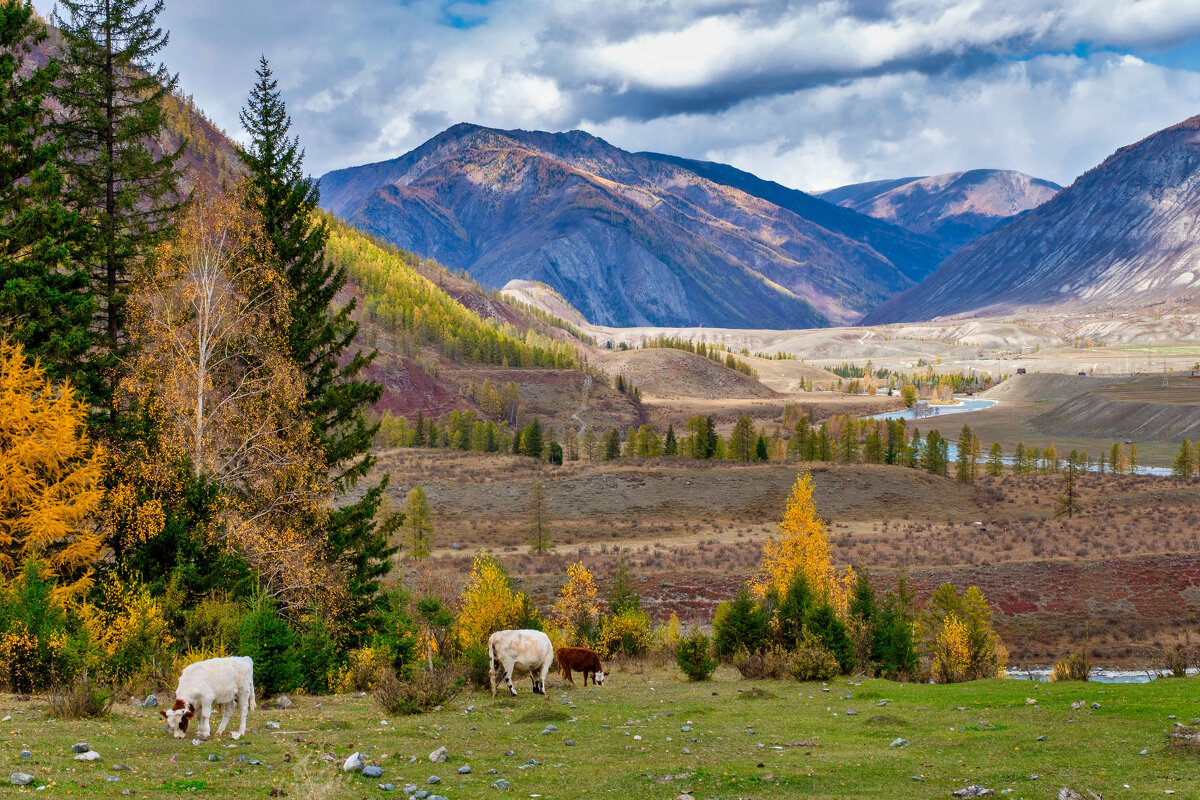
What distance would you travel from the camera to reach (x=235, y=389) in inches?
942

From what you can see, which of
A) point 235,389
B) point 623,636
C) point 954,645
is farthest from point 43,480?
point 954,645

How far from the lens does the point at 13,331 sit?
21.1 m

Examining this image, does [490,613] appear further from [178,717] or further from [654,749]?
[178,717]

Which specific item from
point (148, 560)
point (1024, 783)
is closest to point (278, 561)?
point (148, 560)

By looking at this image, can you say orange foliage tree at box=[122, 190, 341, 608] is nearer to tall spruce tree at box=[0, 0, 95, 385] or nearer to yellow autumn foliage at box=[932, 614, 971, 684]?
tall spruce tree at box=[0, 0, 95, 385]

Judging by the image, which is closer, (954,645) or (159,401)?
(159,401)

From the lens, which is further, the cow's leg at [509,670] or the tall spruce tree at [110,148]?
the tall spruce tree at [110,148]

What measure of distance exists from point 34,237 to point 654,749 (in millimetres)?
19445

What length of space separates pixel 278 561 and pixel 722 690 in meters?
12.2

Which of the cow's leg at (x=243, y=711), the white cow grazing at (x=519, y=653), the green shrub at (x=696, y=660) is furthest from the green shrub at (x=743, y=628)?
the cow's leg at (x=243, y=711)

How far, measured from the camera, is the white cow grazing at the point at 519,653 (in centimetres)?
1888

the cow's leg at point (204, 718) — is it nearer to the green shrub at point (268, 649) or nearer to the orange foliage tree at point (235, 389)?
the green shrub at point (268, 649)

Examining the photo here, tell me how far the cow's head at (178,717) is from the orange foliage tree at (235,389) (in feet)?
30.8

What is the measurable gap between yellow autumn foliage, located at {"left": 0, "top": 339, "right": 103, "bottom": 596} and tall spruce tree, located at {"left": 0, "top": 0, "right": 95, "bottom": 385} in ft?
3.60
